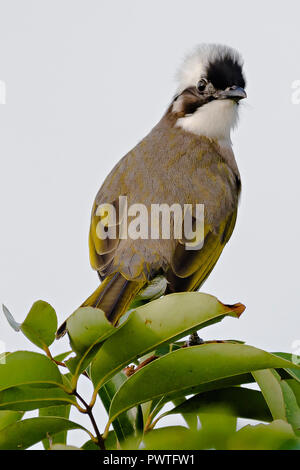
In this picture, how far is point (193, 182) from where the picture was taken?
11.0 ft

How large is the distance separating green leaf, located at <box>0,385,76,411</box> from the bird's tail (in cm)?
60

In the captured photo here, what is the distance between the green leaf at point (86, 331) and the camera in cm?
155

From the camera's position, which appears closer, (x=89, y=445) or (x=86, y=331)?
(x=86, y=331)

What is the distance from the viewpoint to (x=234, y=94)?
12.1ft

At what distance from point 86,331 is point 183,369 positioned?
303 mm

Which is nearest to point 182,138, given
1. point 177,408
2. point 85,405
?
point 177,408

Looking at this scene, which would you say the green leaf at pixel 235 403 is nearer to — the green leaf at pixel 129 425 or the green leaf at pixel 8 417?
the green leaf at pixel 129 425

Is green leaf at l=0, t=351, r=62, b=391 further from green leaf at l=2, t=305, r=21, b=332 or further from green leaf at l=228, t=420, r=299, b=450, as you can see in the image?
green leaf at l=228, t=420, r=299, b=450

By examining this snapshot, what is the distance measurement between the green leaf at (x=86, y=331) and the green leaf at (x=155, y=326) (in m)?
0.08

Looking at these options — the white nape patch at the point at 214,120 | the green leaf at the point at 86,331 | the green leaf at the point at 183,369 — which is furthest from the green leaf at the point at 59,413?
the white nape patch at the point at 214,120

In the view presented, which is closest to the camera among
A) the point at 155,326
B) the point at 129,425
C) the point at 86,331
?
the point at 86,331

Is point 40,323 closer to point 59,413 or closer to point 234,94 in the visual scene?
point 59,413

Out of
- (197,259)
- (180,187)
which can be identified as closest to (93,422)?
(197,259)

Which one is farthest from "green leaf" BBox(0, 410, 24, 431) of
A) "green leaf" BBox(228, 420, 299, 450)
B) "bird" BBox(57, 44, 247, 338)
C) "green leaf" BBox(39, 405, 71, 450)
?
"green leaf" BBox(228, 420, 299, 450)
